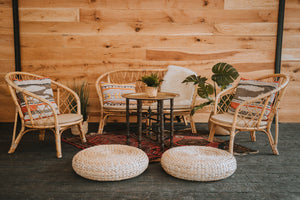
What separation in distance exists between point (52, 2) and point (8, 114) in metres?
2.00

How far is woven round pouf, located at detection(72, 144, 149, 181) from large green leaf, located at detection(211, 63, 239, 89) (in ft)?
5.29

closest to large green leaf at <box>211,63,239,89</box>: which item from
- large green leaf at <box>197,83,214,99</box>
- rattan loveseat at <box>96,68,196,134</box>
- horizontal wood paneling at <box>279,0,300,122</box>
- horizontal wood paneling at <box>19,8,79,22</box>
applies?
large green leaf at <box>197,83,214,99</box>

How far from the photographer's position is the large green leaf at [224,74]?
3.05m

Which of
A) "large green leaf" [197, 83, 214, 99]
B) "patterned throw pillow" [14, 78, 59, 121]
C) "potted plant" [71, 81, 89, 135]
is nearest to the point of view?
"patterned throw pillow" [14, 78, 59, 121]

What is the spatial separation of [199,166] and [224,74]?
1.63m

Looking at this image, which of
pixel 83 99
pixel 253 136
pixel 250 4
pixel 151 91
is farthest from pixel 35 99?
pixel 250 4

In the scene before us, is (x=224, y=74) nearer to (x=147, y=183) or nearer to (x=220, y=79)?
(x=220, y=79)

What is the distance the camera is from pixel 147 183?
6.18 ft

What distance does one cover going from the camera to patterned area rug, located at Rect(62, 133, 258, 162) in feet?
8.55

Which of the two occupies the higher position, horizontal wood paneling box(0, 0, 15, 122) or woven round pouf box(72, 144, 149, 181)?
horizontal wood paneling box(0, 0, 15, 122)

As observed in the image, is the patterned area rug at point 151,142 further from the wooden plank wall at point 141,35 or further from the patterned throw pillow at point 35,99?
the wooden plank wall at point 141,35

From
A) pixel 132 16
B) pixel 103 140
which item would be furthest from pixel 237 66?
pixel 103 140

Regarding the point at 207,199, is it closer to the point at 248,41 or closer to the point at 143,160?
the point at 143,160

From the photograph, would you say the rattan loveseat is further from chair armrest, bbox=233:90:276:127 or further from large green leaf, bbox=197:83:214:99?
chair armrest, bbox=233:90:276:127
